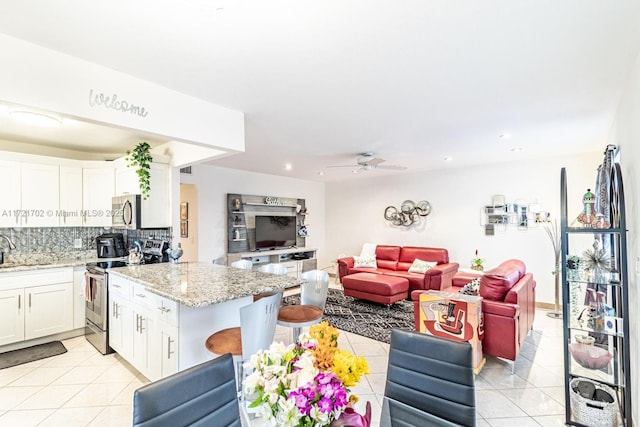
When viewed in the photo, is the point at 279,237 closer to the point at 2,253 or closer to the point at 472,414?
the point at 2,253

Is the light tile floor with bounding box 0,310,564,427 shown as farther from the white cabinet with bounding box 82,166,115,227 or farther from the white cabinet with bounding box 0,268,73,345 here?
the white cabinet with bounding box 82,166,115,227

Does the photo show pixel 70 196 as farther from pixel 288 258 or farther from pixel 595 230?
pixel 595 230

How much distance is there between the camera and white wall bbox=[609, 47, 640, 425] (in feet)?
6.59

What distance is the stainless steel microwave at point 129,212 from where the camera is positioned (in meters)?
3.65

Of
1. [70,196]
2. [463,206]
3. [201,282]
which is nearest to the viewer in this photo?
[201,282]

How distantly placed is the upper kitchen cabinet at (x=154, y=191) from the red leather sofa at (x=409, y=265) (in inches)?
140

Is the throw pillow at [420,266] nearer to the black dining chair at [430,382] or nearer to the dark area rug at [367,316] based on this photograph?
the dark area rug at [367,316]

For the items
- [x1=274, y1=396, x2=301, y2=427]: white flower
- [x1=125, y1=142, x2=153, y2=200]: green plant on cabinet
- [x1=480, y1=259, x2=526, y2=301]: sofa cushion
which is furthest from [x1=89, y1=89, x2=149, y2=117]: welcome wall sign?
[x1=480, y1=259, x2=526, y2=301]: sofa cushion

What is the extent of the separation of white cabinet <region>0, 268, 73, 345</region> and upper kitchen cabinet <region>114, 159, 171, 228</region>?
1.13 meters

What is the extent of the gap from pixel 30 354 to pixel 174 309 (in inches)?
97.4

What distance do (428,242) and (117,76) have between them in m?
5.89

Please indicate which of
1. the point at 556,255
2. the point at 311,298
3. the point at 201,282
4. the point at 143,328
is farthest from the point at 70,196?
the point at 556,255

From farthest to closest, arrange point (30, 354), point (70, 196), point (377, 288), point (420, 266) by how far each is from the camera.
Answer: point (420, 266) → point (377, 288) → point (70, 196) → point (30, 354)

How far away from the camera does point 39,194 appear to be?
3869 mm
